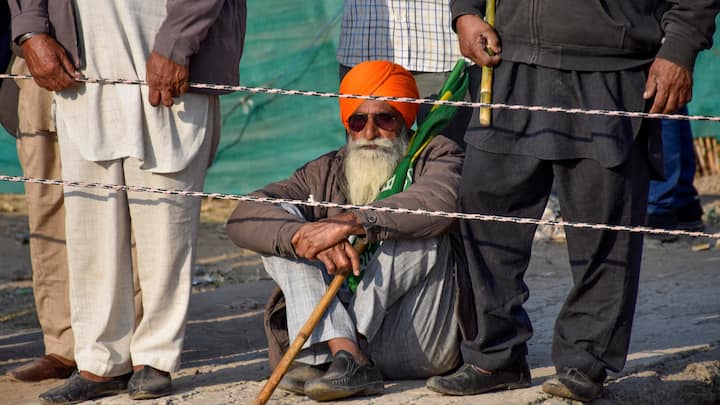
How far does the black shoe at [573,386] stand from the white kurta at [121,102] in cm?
143

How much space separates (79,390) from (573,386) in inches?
64.7

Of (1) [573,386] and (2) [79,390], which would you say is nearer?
(1) [573,386]

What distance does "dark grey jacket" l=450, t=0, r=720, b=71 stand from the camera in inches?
129

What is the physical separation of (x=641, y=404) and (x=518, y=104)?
1166 mm

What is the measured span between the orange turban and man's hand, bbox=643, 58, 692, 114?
42.3 inches

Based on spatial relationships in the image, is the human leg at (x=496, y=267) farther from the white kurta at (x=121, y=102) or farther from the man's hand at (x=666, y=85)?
the white kurta at (x=121, y=102)

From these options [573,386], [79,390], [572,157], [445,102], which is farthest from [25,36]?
[573,386]

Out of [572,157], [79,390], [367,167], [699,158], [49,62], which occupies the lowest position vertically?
[79,390]

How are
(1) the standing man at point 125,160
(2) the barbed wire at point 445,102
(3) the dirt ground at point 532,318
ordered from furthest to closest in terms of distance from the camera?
(3) the dirt ground at point 532,318 < (1) the standing man at point 125,160 < (2) the barbed wire at point 445,102

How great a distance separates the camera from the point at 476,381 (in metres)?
3.64

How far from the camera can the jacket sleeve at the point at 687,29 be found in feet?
10.7

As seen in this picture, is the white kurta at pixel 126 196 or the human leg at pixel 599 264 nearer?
the human leg at pixel 599 264

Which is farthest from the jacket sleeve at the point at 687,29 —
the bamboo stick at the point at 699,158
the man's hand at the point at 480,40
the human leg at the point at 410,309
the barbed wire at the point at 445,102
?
the bamboo stick at the point at 699,158

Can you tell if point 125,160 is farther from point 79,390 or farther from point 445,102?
point 445,102
